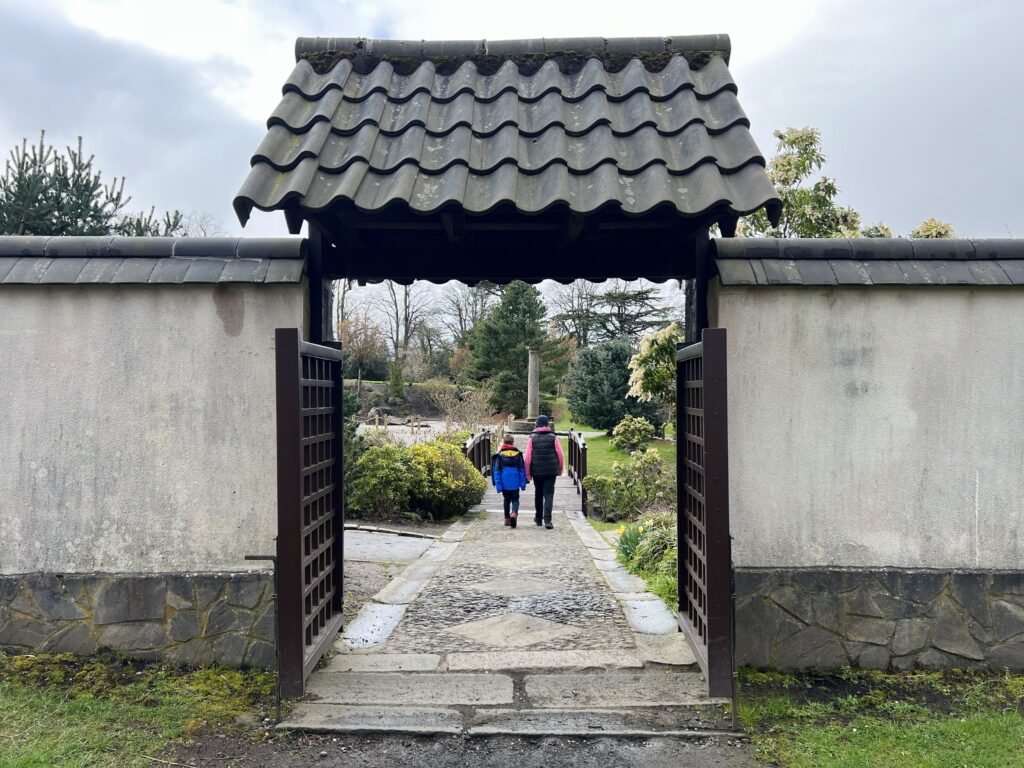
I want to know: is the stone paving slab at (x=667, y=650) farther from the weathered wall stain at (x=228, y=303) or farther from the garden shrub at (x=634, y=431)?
the garden shrub at (x=634, y=431)

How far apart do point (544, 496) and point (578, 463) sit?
5.51 meters

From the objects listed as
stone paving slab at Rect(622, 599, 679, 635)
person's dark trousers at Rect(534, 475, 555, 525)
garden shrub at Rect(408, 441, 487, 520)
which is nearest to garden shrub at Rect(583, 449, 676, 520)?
person's dark trousers at Rect(534, 475, 555, 525)

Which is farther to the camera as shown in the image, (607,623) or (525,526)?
(525,526)

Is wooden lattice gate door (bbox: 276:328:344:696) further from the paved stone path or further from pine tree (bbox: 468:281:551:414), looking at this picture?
pine tree (bbox: 468:281:551:414)

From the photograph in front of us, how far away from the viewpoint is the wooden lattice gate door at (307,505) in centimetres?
385

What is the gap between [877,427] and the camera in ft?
14.7

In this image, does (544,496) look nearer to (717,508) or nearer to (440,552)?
(440,552)

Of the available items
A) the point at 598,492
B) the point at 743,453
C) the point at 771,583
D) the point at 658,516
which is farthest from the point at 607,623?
the point at 598,492

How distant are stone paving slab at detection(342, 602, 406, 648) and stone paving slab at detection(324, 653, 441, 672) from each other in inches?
9.8

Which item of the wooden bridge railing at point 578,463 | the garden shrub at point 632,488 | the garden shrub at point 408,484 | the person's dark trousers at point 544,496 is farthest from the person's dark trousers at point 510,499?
the wooden bridge railing at point 578,463

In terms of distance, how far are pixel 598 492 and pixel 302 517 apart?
9317 mm

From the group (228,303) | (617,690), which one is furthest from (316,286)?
(617,690)

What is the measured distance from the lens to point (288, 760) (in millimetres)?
3408

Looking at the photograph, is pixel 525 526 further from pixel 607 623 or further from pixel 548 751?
pixel 548 751
